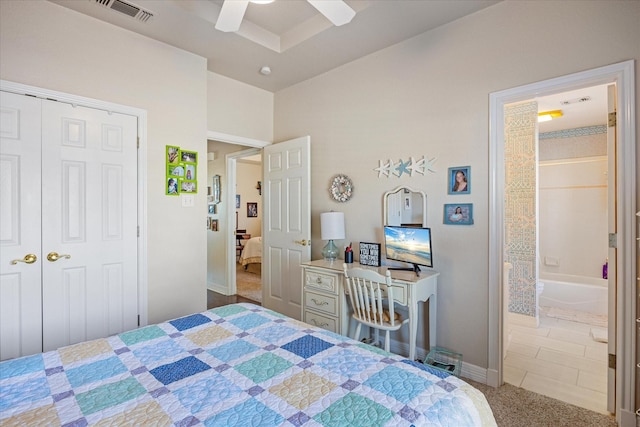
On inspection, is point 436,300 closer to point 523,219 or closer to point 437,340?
point 437,340

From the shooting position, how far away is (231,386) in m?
1.18

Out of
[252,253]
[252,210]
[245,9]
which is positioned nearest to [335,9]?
[245,9]

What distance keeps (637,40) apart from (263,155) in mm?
3293

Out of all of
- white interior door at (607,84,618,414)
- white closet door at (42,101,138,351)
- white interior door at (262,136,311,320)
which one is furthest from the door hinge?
white closet door at (42,101,138,351)

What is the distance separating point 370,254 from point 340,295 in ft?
1.51

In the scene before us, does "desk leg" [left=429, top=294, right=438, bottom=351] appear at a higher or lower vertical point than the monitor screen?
lower

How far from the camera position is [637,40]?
1.91 meters

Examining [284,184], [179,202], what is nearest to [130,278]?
[179,202]

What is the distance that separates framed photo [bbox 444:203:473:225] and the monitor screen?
29cm

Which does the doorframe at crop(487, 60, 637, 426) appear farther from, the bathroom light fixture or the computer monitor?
the bathroom light fixture

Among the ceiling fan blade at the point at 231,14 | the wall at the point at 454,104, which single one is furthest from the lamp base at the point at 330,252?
the ceiling fan blade at the point at 231,14

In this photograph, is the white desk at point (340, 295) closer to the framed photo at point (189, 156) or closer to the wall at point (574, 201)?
the framed photo at point (189, 156)

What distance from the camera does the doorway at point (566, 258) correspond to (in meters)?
2.66

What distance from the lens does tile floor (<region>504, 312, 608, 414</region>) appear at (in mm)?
2369
